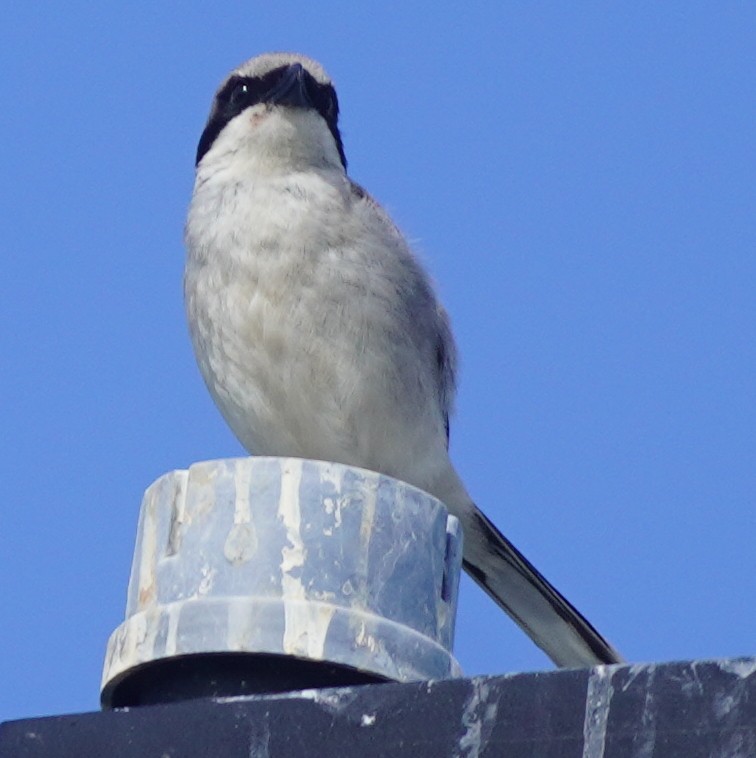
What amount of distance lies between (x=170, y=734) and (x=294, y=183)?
9.41 ft

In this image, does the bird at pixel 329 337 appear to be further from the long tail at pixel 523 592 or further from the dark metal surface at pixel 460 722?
the dark metal surface at pixel 460 722

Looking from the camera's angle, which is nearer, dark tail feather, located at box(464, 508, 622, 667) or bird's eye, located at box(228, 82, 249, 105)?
dark tail feather, located at box(464, 508, 622, 667)

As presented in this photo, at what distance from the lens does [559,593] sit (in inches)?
167

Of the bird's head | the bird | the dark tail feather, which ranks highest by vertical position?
the bird's head

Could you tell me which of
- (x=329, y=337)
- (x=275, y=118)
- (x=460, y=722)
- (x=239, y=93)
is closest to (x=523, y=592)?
(x=329, y=337)

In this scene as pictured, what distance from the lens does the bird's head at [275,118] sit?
4.92 metres

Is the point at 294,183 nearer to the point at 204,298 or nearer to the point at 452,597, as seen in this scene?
the point at 204,298

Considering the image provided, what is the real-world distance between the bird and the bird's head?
14 millimetres

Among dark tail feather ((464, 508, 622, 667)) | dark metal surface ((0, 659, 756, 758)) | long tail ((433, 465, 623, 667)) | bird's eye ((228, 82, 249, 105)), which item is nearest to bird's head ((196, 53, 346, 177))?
bird's eye ((228, 82, 249, 105))

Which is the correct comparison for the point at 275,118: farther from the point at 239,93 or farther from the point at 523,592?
the point at 523,592

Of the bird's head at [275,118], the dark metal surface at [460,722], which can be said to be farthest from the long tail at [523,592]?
the dark metal surface at [460,722]

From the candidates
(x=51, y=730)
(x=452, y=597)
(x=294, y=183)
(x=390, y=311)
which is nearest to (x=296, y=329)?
(x=390, y=311)

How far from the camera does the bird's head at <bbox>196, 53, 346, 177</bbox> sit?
16.1 feet

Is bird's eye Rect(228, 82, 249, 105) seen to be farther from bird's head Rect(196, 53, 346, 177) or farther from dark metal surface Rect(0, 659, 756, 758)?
dark metal surface Rect(0, 659, 756, 758)
